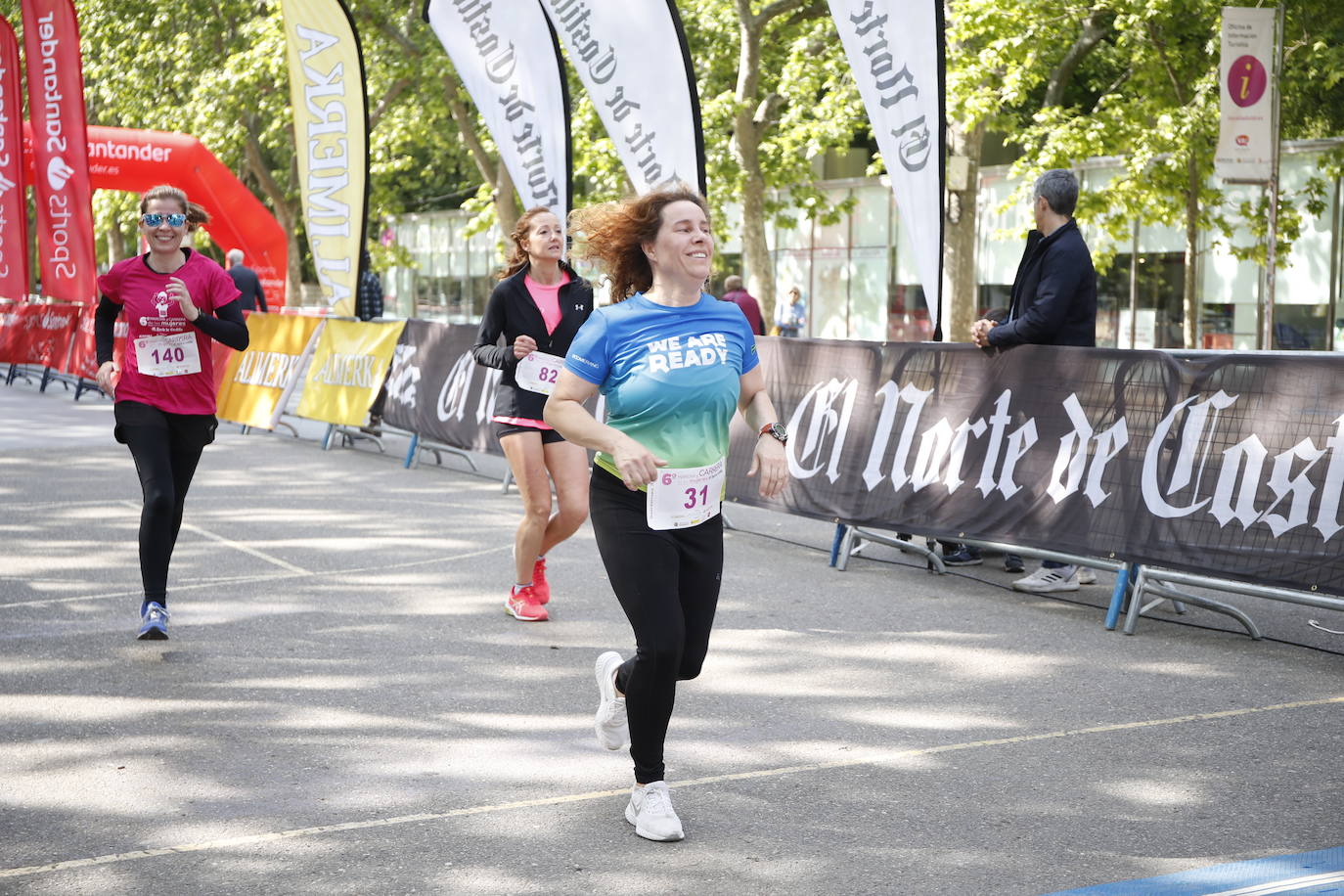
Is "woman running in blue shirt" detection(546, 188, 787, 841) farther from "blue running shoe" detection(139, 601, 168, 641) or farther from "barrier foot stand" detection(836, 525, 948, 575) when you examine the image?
"barrier foot stand" detection(836, 525, 948, 575)

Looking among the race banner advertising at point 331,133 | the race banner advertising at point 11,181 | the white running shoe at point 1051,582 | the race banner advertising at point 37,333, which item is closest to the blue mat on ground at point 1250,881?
the white running shoe at point 1051,582

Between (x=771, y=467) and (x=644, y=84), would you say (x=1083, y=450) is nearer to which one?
(x=771, y=467)

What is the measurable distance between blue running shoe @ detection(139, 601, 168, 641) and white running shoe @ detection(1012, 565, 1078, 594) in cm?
451

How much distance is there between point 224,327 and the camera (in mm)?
7000

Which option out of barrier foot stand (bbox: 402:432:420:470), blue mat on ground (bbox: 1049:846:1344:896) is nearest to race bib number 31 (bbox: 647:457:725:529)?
blue mat on ground (bbox: 1049:846:1344:896)

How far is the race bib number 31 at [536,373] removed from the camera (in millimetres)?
7508

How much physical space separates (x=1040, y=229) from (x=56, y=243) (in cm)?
1566

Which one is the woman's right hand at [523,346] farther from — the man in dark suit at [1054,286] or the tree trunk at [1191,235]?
the tree trunk at [1191,235]

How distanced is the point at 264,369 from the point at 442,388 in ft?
14.2

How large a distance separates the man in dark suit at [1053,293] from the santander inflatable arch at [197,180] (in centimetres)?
2130

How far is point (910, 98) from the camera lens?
937 centimetres

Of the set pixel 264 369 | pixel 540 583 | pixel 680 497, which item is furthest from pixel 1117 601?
pixel 264 369

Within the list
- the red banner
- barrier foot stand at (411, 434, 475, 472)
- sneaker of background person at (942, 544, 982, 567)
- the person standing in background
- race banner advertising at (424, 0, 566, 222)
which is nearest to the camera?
sneaker of background person at (942, 544, 982, 567)

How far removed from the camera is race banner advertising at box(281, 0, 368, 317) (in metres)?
15.8
